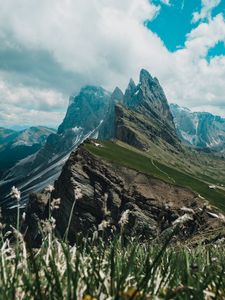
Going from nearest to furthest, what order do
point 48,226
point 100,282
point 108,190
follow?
point 100,282 < point 48,226 < point 108,190

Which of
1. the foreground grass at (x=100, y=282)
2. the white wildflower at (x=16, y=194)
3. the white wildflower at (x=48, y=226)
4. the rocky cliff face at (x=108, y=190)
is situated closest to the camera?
the foreground grass at (x=100, y=282)

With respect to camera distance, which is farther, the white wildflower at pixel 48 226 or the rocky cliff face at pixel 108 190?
the rocky cliff face at pixel 108 190

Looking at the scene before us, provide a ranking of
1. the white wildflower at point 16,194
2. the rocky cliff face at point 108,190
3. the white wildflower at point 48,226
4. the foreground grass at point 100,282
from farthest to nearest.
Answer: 1. the rocky cliff face at point 108,190
2. the white wildflower at point 48,226
3. the white wildflower at point 16,194
4. the foreground grass at point 100,282

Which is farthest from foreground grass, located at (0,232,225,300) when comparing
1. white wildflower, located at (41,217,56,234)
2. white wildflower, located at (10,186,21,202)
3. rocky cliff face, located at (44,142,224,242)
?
rocky cliff face, located at (44,142,224,242)

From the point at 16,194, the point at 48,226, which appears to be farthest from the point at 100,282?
the point at 16,194

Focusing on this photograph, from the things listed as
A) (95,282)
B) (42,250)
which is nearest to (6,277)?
(95,282)

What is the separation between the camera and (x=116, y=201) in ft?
613

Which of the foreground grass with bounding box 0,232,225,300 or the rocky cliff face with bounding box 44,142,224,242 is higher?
the foreground grass with bounding box 0,232,225,300

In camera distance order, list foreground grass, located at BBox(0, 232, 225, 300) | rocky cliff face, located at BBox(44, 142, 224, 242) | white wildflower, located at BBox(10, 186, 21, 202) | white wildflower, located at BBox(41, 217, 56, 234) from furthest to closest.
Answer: rocky cliff face, located at BBox(44, 142, 224, 242), white wildflower, located at BBox(41, 217, 56, 234), white wildflower, located at BBox(10, 186, 21, 202), foreground grass, located at BBox(0, 232, 225, 300)

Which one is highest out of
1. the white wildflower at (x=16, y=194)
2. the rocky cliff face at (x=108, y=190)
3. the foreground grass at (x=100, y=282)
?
the white wildflower at (x=16, y=194)

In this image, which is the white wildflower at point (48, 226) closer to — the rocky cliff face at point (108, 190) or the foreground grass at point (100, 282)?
the foreground grass at point (100, 282)

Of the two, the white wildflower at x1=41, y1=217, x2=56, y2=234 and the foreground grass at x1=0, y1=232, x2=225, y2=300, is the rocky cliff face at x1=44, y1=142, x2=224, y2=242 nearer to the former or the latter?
the white wildflower at x1=41, y1=217, x2=56, y2=234

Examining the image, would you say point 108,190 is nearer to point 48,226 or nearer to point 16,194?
point 48,226

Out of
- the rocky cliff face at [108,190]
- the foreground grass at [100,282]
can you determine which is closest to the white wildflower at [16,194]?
the foreground grass at [100,282]
